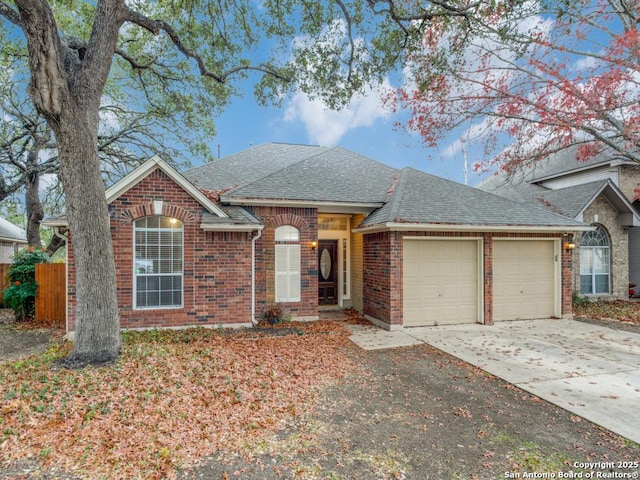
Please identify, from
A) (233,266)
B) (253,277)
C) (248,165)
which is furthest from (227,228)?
(248,165)

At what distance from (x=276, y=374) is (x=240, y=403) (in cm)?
108

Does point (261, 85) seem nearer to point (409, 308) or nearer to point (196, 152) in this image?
point (196, 152)

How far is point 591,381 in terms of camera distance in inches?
213

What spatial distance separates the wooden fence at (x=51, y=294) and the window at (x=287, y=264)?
617 centimetres

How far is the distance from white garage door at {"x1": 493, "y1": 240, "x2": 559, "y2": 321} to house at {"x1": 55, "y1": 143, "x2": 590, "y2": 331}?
3 centimetres

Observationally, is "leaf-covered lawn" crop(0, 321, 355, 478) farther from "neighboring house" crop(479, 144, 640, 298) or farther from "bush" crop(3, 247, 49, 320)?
"neighboring house" crop(479, 144, 640, 298)

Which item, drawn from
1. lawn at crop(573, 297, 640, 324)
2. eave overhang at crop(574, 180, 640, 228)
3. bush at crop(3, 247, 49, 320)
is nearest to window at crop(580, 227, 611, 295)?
lawn at crop(573, 297, 640, 324)

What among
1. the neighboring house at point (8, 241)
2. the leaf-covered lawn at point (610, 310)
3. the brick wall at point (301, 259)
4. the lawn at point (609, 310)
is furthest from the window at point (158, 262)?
the neighboring house at point (8, 241)

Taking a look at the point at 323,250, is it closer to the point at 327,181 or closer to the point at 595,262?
the point at 327,181

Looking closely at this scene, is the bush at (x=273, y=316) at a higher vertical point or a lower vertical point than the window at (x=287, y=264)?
lower

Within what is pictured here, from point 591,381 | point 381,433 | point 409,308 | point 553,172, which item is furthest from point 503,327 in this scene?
point 553,172

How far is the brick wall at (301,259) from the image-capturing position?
9.47m

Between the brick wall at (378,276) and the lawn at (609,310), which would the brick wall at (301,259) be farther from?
the lawn at (609,310)

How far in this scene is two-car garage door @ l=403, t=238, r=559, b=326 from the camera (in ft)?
30.4
